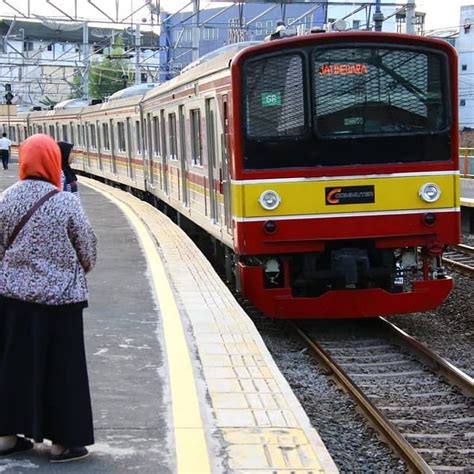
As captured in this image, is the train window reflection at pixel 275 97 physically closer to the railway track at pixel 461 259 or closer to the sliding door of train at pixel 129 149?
the railway track at pixel 461 259

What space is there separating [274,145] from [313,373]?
7.43 feet

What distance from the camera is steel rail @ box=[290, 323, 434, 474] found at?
5.72 metres

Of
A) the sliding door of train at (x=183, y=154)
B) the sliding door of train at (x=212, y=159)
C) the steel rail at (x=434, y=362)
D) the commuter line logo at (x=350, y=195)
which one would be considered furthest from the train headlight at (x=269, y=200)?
the sliding door of train at (x=183, y=154)

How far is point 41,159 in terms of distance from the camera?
4383 mm

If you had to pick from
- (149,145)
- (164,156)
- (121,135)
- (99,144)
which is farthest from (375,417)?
(99,144)

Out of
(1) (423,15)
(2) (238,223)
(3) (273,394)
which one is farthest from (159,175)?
(1) (423,15)

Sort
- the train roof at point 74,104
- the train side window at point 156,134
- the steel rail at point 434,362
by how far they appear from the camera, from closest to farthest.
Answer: the steel rail at point 434,362
the train side window at point 156,134
the train roof at point 74,104

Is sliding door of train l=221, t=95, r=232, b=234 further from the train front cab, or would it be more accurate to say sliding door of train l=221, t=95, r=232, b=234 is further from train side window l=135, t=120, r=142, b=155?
train side window l=135, t=120, r=142, b=155

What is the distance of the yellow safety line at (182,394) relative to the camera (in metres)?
4.58

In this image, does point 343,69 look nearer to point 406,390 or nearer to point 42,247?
point 406,390

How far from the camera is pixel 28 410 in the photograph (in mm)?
4477

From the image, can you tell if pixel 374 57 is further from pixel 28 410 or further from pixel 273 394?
pixel 28 410

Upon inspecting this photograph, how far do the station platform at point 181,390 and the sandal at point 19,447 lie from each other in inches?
1.3

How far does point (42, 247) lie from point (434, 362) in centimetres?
500
